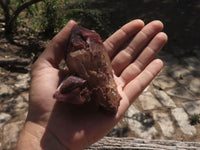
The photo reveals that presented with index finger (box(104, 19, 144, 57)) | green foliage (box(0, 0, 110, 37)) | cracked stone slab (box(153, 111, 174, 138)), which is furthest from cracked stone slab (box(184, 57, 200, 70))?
index finger (box(104, 19, 144, 57))

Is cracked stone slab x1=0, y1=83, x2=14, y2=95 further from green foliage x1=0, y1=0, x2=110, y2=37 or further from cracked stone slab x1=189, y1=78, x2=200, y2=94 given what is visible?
cracked stone slab x1=189, y1=78, x2=200, y2=94

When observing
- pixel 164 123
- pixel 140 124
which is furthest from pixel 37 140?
pixel 164 123

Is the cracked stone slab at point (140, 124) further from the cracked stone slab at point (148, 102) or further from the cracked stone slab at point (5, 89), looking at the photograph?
the cracked stone slab at point (5, 89)

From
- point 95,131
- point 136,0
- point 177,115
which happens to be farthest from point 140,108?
point 136,0

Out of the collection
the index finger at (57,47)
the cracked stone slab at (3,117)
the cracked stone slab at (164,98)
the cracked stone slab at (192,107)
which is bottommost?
the cracked stone slab at (192,107)

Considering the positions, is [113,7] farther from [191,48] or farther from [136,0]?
[191,48]

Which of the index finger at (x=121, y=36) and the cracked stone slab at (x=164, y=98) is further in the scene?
the cracked stone slab at (x=164, y=98)

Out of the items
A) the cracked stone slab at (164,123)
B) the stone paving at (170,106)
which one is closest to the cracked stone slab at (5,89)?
the stone paving at (170,106)

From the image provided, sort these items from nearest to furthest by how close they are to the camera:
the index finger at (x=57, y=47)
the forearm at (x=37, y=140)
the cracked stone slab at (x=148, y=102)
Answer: the forearm at (x=37, y=140)
the index finger at (x=57, y=47)
the cracked stone slab at (x=148, y=102)
